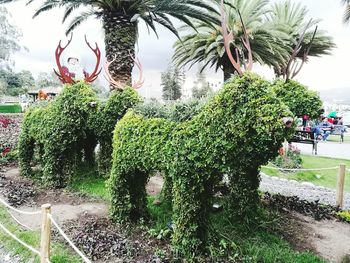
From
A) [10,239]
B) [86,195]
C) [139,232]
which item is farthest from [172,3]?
[10,239]

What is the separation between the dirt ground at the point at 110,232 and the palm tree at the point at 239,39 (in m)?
6.83

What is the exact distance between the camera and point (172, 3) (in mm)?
8273

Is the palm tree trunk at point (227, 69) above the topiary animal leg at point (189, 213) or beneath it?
above

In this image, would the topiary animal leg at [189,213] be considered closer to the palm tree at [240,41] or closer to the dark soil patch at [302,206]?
the dark soil patch at [302,206]

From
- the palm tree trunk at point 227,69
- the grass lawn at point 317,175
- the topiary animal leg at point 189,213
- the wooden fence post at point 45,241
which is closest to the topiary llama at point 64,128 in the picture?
the topiary animal leg at point 189,213

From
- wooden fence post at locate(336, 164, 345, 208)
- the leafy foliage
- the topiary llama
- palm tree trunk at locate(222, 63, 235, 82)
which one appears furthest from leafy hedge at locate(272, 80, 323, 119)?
Result: palm tree trunk at locate(222, 63, 235, 82)

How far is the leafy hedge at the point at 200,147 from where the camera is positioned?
3.86 metres

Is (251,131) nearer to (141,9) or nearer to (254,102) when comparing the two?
(254,102)

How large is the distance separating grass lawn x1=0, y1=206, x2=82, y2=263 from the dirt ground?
0.25 meters

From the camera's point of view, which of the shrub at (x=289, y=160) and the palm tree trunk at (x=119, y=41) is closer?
the palm tree trunk at (x=119, y=41)

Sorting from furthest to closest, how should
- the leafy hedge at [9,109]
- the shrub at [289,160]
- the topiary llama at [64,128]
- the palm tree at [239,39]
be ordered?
the leafy hedge at [9,109] < the palm tree at [239,39] < the shrub at [289,160] < the topiary llama at [64,128]

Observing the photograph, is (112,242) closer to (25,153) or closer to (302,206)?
(302,206)

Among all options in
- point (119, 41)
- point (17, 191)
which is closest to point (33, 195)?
point (17, 191)

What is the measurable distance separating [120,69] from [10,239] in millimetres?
5090
